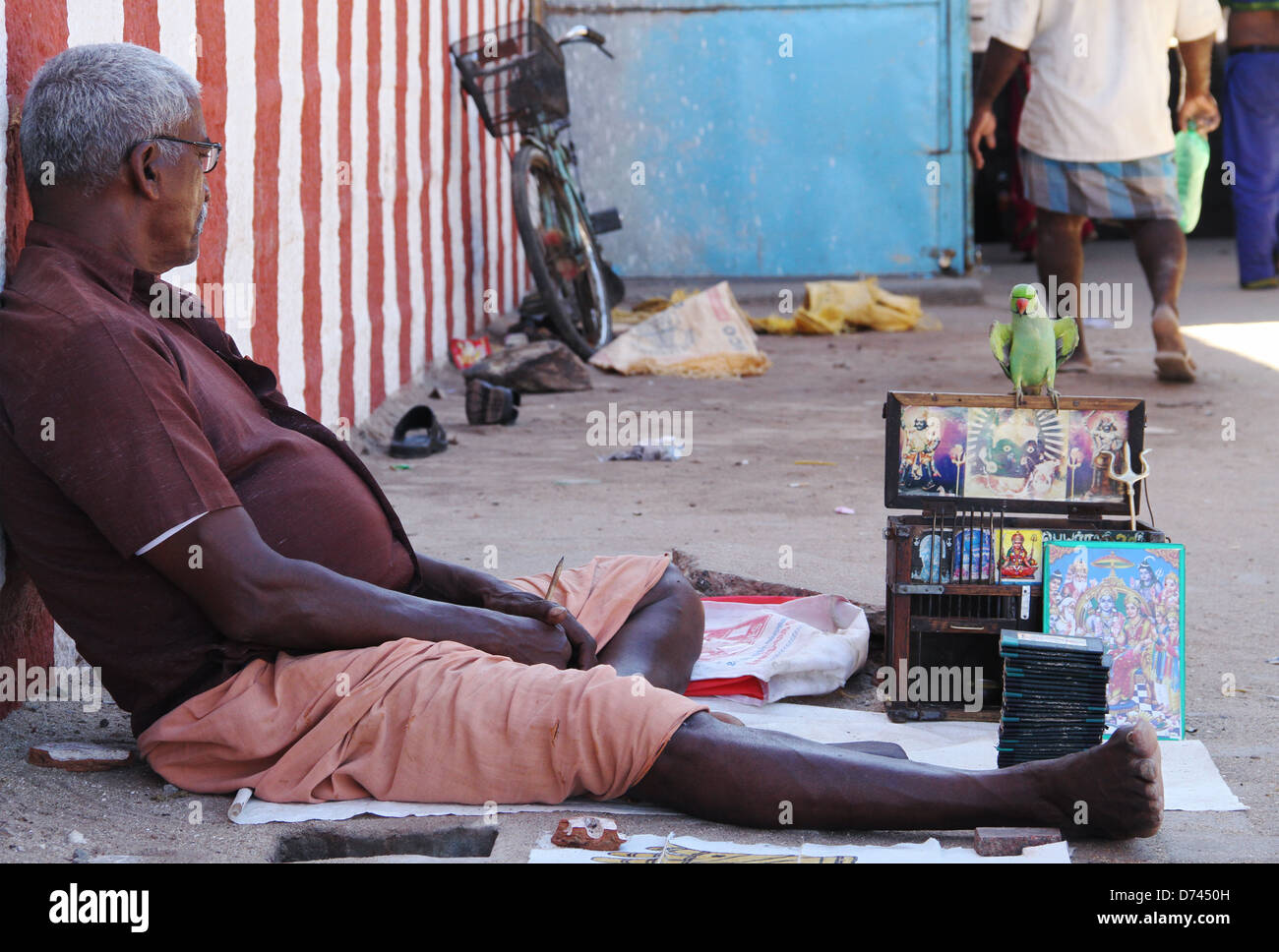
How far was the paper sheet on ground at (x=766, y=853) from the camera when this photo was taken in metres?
1.94

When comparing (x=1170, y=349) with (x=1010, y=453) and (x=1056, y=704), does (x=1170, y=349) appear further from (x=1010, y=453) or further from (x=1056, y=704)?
(x=1056, y=704)

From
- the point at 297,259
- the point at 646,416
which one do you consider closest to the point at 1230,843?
the point at 297,259

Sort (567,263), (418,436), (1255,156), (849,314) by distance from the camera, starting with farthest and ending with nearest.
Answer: (1255,156)
(849,314)
(567,263)
(418,436)

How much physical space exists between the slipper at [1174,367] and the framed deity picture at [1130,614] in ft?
12.9

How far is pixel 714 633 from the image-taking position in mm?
3105

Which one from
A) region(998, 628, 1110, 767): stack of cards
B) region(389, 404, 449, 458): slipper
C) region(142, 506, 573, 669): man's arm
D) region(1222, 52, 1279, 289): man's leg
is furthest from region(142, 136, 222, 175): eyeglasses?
region(1222, 52, 1279, 289): man's leg

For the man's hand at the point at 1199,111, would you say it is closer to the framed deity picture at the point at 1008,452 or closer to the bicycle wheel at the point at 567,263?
the bicycle wheel at the point at 567,263

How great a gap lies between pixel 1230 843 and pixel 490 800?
1075 mm

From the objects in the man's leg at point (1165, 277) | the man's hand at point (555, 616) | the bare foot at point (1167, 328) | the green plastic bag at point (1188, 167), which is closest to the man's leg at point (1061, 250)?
the man's leg at point (1165, 277)

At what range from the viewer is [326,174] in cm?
490

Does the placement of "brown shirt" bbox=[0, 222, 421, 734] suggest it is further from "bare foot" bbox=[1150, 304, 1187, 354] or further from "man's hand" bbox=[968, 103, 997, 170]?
"man's hand" bbox=[968, 103, 997, 170]

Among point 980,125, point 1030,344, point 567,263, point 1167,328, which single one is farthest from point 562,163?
point 1030,344

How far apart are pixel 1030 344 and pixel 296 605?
5.21ft
